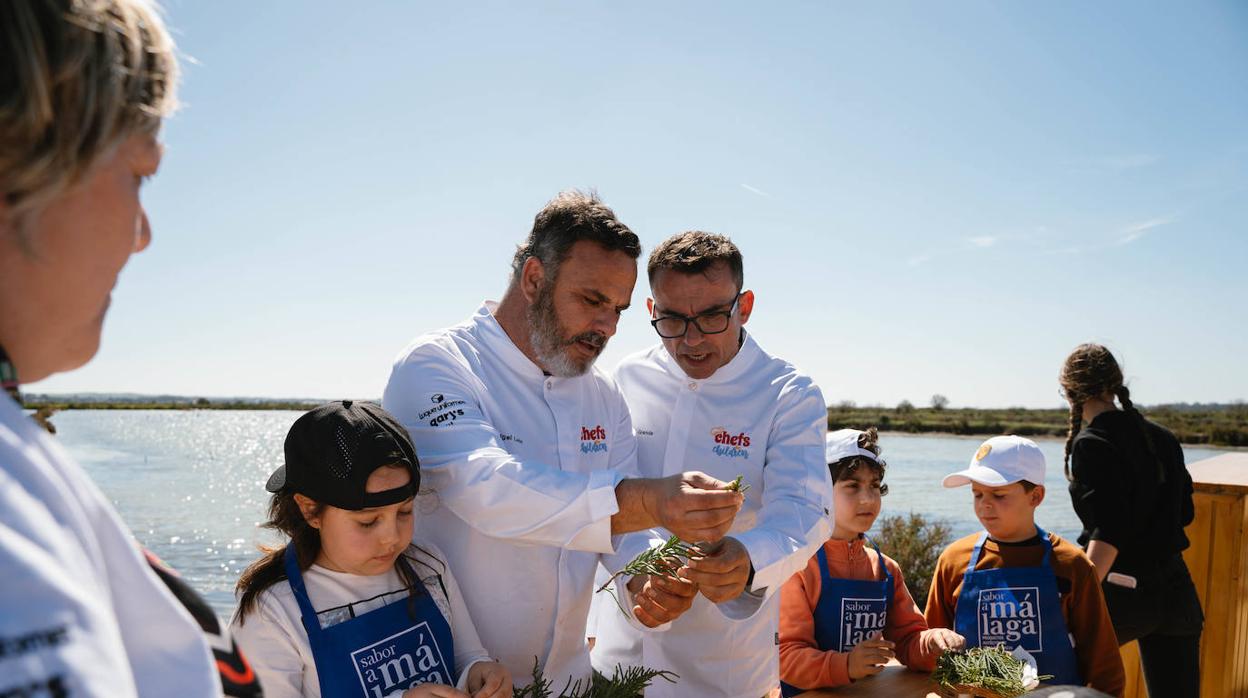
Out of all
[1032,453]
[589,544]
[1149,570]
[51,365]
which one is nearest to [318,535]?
[589,544]

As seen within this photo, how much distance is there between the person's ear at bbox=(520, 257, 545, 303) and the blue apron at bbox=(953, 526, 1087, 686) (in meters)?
2.77

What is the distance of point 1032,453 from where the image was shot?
452cm

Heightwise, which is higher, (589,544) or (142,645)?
(142,645)

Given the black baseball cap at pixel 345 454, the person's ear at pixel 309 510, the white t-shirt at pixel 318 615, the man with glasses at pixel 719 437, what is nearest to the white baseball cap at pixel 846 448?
the man with glasses at pixel 719 437

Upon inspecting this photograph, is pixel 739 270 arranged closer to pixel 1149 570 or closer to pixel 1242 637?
pixel 1149 570

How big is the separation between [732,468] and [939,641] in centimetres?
131

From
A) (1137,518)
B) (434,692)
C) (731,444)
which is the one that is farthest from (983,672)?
(1137,518)

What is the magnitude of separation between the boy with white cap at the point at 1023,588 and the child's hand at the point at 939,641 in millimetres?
237

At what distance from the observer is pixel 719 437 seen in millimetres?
3693

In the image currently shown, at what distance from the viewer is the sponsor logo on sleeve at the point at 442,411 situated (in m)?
2.65

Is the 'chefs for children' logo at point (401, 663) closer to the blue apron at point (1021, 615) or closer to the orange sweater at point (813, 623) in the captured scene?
the orange sweater at point (813, 623)

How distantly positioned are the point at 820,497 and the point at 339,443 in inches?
77.7

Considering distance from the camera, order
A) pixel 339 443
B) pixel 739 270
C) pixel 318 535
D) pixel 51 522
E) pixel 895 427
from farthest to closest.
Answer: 1. pixel 895 427
2. pixel 739 270
3. pixel 318 535
4. pixel 339 443
5. pixel 51 522

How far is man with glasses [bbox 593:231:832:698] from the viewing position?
136 inches
